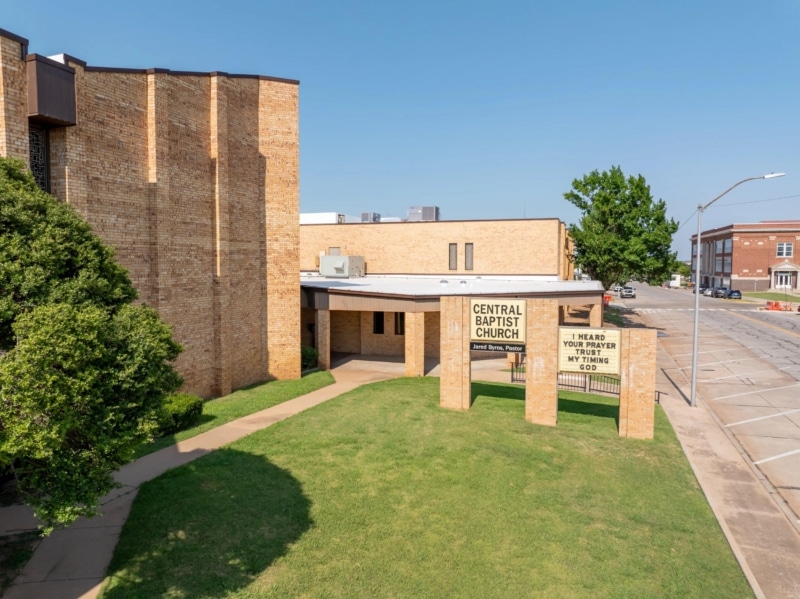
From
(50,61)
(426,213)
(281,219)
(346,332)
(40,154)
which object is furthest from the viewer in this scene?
(426,213)

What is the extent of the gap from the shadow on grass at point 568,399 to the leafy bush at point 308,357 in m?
8.13

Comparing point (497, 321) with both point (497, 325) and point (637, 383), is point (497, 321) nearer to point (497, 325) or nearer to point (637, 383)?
point (497, 325)

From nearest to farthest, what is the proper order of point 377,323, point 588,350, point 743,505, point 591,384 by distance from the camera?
point 743,505 < point 588,350 < point 591,384 < point 377,323

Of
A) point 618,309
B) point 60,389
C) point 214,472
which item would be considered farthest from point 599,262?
point 60,389

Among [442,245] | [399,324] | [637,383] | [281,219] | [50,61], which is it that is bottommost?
[637,383]

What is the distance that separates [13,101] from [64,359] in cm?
1037

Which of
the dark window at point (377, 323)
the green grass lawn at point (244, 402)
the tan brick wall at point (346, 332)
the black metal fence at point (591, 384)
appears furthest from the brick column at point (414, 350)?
the tan brick wall at point (346, 332)

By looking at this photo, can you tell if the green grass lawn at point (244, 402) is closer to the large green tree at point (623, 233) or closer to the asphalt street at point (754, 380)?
the asphalt street at point (754, 380)

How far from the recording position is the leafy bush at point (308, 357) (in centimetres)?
2714

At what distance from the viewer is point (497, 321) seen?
19.2 metres

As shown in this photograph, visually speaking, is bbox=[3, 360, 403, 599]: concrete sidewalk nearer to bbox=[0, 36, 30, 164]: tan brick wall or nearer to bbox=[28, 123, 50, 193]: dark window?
bbox=[28, 123, 50, 193]: dark window

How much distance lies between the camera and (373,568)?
9414mm

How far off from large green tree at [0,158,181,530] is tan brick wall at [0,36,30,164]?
6170 mm

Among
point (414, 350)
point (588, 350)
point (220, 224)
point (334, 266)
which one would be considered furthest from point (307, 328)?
point (588, 350)
